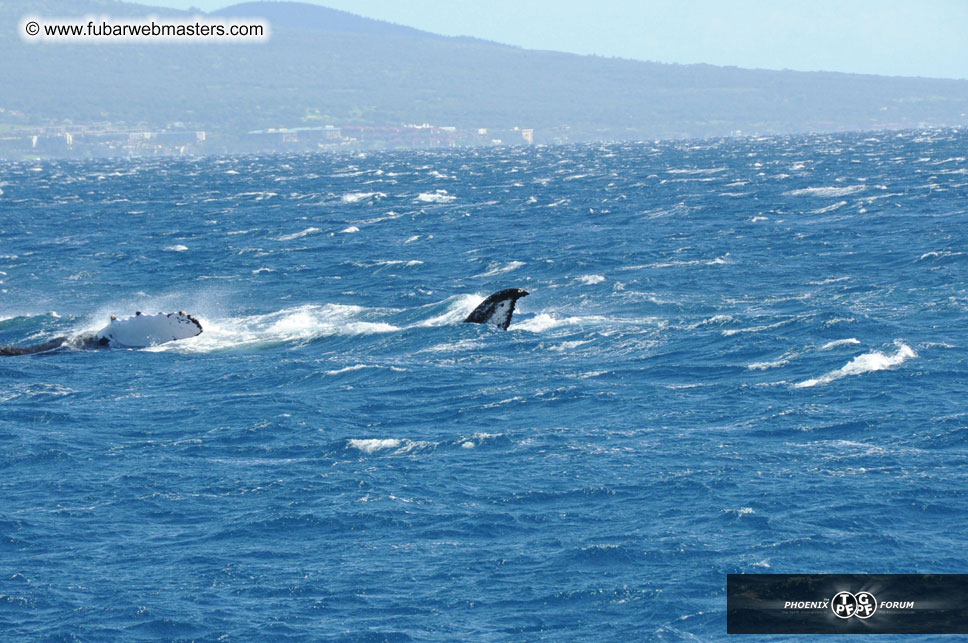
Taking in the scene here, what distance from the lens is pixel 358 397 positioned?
1877 inches

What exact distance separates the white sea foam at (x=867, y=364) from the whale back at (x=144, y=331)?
30.6 metres

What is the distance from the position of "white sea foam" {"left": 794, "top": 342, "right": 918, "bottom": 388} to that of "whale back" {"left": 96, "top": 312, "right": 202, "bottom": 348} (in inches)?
1206

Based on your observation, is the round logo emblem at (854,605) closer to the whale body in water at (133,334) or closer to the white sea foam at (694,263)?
the whale body in water at (133,334)

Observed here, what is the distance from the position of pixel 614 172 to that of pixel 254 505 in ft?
551

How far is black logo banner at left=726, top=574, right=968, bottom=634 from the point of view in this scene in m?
26.6

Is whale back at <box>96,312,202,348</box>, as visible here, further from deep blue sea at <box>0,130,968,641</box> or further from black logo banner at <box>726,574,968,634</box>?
black logo banner at <box>726,574,968,634</box>

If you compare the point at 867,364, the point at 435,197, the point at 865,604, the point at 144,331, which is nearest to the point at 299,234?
the point at 435,197

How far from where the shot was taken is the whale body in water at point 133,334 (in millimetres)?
60438

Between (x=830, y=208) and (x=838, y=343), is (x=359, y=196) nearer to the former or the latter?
(x=830, y=208)

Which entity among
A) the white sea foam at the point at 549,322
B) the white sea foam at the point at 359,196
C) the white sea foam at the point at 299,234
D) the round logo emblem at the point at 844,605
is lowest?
the round logo emblem at the point at 844,605

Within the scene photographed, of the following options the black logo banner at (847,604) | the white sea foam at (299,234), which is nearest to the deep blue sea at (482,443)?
the black logo banner at (847,604)

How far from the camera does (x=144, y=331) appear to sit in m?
60.7

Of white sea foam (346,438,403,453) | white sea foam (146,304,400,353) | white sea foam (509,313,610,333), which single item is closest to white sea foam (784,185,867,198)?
white sea foam (509,313,610,333)

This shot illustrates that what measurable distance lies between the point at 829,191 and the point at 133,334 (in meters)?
87.5
